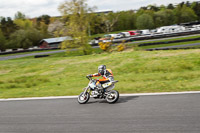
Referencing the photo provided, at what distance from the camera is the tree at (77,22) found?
36.4 metres

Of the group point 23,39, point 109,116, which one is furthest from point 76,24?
point 23,39

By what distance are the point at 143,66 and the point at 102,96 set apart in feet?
24.1

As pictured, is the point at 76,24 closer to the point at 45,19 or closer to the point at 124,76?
the point at 124,76

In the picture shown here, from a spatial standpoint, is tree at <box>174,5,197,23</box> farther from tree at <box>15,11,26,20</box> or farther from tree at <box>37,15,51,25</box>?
tree at <box>15,11,26,20</box>

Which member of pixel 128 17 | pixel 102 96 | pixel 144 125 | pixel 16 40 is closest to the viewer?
pixel 144 125

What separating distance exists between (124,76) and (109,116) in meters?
7.49

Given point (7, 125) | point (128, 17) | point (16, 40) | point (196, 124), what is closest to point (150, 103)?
point (196, 124)

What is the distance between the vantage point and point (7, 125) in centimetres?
763

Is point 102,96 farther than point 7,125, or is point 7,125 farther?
point 102,96

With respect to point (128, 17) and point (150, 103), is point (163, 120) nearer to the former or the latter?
point (150, 103)

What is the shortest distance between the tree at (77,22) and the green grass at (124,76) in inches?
617

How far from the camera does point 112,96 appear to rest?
895cm

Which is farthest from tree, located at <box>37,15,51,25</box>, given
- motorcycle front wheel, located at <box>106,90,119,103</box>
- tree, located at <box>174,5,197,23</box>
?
motorcycle front wheel, located at <box>106,90,119,103</box>

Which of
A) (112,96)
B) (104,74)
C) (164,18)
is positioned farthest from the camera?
(164,18)
